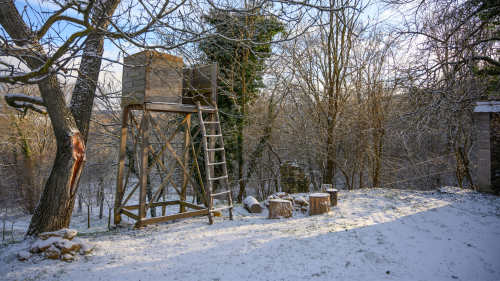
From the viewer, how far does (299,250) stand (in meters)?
4.36

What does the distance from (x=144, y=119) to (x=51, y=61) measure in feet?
9.57

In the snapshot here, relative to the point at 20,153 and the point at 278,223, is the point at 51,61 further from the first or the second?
the point at 20,153

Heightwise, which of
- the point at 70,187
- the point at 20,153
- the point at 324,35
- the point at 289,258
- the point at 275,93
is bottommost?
the point at 289,258

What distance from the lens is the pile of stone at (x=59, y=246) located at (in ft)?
12.9

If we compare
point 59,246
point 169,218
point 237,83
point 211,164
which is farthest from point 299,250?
point 237,83

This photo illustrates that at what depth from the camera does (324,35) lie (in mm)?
10828

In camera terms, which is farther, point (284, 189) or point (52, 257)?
point (284, 189)

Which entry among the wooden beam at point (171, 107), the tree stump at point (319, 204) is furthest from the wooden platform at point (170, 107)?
the tree stump at point (319, 204)

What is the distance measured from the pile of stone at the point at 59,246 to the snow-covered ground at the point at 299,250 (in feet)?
0.38

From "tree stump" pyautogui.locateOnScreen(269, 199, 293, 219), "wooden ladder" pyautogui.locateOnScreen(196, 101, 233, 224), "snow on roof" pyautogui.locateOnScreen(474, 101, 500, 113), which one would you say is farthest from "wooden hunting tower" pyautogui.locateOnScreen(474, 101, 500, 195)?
"wooden ladder" pyautogui.locateOnScreen(196, 101, 233, 224)

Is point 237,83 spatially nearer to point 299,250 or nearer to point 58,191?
point 58,191

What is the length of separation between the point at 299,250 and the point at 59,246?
3470 millimetres

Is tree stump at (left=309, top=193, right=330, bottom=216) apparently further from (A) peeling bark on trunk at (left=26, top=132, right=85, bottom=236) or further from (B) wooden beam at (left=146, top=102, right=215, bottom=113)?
(A) peeling bark on trunk at (left=26, top=132, right=85, bottom=236)

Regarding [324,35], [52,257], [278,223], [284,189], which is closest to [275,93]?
[324,35]
